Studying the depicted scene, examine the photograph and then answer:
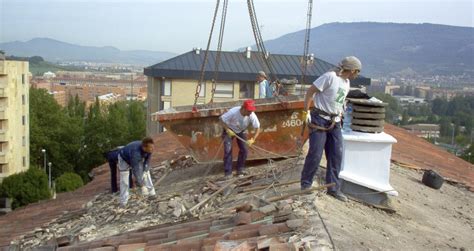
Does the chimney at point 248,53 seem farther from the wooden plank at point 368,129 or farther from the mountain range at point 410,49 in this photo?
the mountain range at point 410,49

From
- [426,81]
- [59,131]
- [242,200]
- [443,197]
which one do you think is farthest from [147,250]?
[426,81]

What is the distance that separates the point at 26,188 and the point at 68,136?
1348 cm

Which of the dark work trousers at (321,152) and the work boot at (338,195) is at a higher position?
the dark work trousers at (321,152)

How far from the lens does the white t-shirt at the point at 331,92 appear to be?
6316mm

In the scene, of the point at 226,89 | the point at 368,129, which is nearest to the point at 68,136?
the point at 226,89

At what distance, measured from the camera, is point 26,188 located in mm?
31859

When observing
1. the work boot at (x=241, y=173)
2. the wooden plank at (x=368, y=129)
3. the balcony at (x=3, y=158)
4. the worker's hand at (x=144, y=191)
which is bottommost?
the balcony at (x=3, y=158)

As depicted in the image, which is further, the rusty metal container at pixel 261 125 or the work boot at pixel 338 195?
the rusty metal container at pixel 261 125

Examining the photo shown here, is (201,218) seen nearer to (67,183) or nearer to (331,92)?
(331,92)

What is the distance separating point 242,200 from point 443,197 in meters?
3.41

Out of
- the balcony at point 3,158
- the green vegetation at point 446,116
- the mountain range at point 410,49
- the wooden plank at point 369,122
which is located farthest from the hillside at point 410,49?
the wooden plank at point 369,122

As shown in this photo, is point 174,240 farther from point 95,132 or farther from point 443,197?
point 95,132

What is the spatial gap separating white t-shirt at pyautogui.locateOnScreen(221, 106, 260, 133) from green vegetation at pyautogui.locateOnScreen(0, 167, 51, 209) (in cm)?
2589

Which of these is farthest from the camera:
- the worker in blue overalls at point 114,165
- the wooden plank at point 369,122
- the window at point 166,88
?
the window at point 166,88
